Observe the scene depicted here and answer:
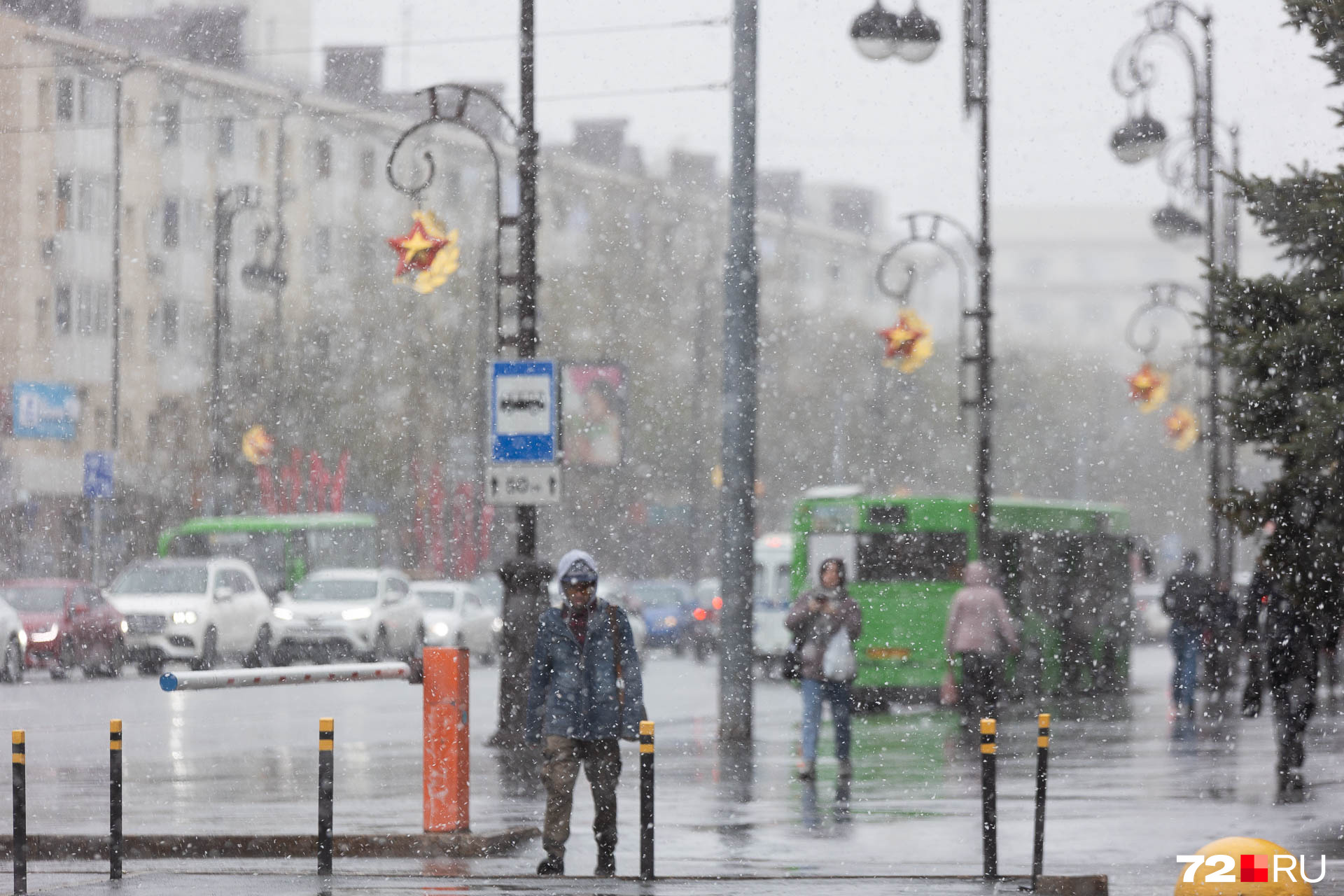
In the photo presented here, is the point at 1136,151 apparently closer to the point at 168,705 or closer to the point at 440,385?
the point at 168,705

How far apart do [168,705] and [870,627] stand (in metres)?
8.24

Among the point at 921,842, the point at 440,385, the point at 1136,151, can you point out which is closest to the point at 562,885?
the point at 921,842

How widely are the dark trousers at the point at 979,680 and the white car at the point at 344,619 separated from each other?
18.2 metres

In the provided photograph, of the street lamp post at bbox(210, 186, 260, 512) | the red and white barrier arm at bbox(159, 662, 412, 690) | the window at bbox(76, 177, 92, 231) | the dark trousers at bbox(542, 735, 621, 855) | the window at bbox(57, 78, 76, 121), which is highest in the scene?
the window at bbox(57, 78, 76, 121)

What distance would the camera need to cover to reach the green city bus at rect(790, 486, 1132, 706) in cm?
3019

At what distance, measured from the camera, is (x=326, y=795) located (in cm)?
1152

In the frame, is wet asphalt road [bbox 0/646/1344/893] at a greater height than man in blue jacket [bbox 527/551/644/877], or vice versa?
man in blue jacket [bbox 527/551/644/877]

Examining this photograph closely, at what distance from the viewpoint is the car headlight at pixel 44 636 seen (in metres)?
36.6

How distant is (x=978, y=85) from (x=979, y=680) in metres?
6.20

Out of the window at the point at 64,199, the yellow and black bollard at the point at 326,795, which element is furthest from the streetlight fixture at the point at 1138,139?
the window at the point at 64,199

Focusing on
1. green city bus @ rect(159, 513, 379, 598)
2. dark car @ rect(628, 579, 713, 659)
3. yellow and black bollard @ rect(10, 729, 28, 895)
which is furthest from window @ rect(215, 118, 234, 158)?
yellow and black bollard @ rect(10, 729, 28, 895)

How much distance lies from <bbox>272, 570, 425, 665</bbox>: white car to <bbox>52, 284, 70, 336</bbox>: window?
30.0m

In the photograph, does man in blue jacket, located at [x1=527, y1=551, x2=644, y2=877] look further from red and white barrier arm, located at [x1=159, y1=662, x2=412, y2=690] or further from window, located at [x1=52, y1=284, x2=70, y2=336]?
window, located at [x1=52, y1=284, x2=70, y2=336]

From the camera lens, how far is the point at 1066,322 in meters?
151
